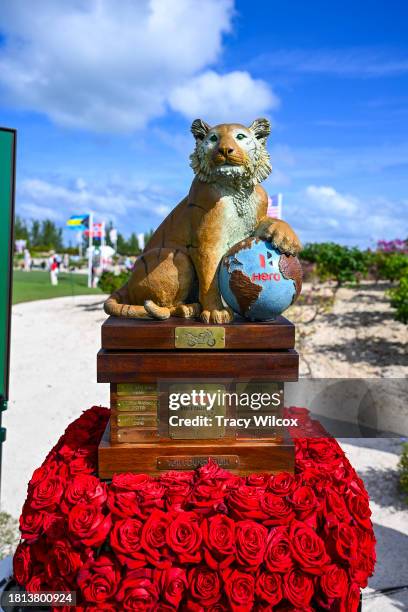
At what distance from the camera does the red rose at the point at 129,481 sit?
79.8 inches

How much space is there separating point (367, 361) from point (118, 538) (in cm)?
758

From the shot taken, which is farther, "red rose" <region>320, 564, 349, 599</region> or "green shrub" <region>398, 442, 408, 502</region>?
"green shrub" <region>398, 442, 408, 502</region>

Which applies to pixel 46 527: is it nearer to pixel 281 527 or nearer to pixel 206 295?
pixel 281 527

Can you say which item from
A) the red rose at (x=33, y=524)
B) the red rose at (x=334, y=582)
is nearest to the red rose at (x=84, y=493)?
the red rose at (x=33, y=524)

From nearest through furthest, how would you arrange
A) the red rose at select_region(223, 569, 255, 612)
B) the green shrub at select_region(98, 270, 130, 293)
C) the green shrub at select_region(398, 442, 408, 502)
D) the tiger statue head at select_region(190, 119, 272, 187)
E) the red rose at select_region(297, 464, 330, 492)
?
the red rose at select_region(223, 569, 255, 612) < the red rose at select_region(297, 464, 330, 492) < the tiger statue head at select_region(190, 119, 272, 187) < the green shrub at select_region(398, 442, 408, 502) < the green shrub at select_region(98, 270, 130, 293)

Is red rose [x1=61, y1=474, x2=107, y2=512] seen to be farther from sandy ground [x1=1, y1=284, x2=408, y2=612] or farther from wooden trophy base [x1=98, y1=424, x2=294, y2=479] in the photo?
sandy ground [x1=1, y1=284, x2=408, y2=612]

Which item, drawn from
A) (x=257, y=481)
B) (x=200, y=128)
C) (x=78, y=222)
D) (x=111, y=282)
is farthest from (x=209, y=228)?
(x=78, y=222)

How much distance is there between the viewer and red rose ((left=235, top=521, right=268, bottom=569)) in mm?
1836

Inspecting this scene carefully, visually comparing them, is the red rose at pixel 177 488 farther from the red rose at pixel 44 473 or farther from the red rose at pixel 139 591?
the red rose at pixel 44 473

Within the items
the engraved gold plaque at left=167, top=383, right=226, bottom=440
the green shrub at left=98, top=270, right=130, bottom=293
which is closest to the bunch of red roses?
the engraved gold plaque at left=167, top=383, right=226, bottom=440

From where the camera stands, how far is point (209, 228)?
7.67 ft

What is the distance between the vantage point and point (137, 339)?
2178mm

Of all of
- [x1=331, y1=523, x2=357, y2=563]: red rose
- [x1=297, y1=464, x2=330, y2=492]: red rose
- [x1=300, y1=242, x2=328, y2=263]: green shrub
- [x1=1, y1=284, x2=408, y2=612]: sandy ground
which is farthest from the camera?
[x1=300, y1=242, x2=328, y2=263]: green shrub

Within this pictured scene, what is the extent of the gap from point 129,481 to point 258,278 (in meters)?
1.00
